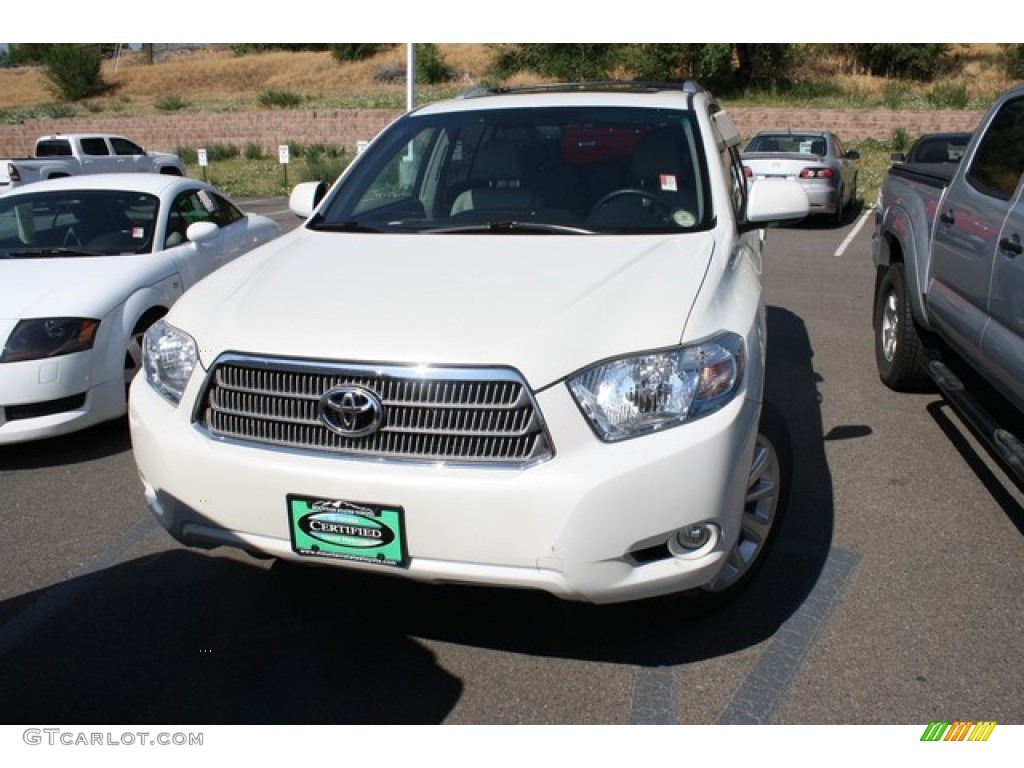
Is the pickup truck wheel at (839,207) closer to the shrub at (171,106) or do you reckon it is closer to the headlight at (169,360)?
the headlight at (169,360)

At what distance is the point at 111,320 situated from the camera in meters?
4.97

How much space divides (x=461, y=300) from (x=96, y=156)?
23.3 m

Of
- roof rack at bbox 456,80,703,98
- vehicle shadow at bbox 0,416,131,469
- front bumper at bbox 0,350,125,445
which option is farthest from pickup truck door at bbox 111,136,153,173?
roof rack at bbox 456,80,703,98

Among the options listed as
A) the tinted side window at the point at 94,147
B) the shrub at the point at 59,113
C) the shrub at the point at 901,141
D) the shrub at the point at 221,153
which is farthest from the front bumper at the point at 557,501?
the shrub at the point at 59,113

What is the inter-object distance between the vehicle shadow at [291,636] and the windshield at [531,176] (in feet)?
4.89

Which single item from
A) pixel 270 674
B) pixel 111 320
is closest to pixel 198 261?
pixel 111 320

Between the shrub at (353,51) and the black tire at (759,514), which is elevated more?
the shrub at (353,51)

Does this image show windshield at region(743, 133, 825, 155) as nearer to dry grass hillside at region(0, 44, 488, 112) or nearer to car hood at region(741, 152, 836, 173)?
car hood at region(741, 152, 836, 173)

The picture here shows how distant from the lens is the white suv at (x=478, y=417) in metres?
2.47

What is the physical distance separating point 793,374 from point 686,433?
13.2ft

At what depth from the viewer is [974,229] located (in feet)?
13.9

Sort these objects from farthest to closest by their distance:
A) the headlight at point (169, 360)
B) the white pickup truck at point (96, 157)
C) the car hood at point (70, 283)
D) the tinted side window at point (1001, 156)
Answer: the white pickup truck at point (96, 157) → the car hood at point (70, 283) → the tinted side window at point (1001, 156) → the headlight at point (169, 360)

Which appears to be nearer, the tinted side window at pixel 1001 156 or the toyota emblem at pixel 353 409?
the toyota emblem at pixel 353 409

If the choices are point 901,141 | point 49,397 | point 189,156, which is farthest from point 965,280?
point 189,156
